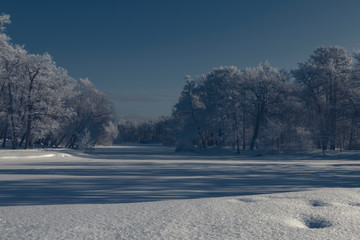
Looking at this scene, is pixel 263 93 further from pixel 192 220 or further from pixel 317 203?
pixel 192 220

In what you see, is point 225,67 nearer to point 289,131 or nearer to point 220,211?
point 289,131

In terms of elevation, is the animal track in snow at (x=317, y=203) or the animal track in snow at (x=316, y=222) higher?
the animal track in snow at (x=317, y=203)

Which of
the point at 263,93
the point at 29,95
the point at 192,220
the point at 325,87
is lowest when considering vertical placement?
the point at 192,220

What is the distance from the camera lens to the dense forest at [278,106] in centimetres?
4172

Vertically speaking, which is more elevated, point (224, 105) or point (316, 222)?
point (224, 105)

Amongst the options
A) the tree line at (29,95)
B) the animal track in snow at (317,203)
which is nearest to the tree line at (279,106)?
the tree line at (29,95)

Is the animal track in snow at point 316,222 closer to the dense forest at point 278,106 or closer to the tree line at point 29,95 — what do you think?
the tree line at point 29,95

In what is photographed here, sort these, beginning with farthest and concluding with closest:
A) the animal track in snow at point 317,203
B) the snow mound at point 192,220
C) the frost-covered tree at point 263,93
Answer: the frost-covered tree at point 263,93 → the animal track in snow at point 317,203 → the snow mound at point 192,220

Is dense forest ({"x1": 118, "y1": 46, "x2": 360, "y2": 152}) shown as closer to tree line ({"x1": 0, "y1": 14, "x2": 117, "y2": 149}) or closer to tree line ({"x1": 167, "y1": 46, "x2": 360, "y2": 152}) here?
tree line ({"x1": 167, "y1": 46, "x2": 360, "y2": 152})

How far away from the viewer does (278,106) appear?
49188 millimetres

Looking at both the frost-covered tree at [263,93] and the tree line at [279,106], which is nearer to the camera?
the tree line at [279,106]

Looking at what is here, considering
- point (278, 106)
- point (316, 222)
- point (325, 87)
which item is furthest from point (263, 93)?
point (316, 222)

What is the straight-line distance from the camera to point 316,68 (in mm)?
43250

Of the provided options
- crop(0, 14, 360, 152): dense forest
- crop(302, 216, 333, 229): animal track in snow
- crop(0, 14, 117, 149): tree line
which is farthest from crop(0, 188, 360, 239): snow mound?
crop(0, 14, 117, 149): tree line
